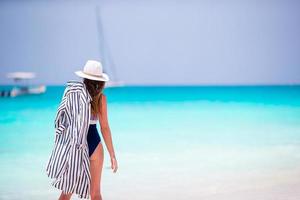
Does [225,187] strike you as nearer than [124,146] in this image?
Yes

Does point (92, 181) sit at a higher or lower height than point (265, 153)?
higher

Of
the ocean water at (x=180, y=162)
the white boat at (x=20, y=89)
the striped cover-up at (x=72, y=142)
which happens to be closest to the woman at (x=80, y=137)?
the striped cover-up at (x=72, y=142)

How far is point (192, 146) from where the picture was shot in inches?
329

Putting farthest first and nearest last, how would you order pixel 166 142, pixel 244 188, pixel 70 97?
pixel 166 142, pixel 244 188, pixel 70 97

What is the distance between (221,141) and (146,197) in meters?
4.17

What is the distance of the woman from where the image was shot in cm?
334

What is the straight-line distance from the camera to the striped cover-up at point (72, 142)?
3.33 meters

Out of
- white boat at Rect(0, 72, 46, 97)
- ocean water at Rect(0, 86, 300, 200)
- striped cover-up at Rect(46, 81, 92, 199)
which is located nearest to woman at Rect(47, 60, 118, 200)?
striped cover-up at Rect(46, 81, 92, 199)

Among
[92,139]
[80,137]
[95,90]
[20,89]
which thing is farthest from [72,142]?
[20,89]

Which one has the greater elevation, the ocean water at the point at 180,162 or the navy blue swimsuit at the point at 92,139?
the navy blue swimsuit at the point at 92,139

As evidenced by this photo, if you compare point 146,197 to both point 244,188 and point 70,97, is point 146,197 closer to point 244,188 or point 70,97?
point 244,188

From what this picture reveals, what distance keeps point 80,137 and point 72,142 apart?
52 millimetres

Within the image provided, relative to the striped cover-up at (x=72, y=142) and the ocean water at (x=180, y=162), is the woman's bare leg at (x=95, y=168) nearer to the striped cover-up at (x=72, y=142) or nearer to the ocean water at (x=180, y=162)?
the striped cover-up at (x=72, y=142)

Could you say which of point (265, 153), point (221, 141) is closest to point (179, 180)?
point (265, 153)
